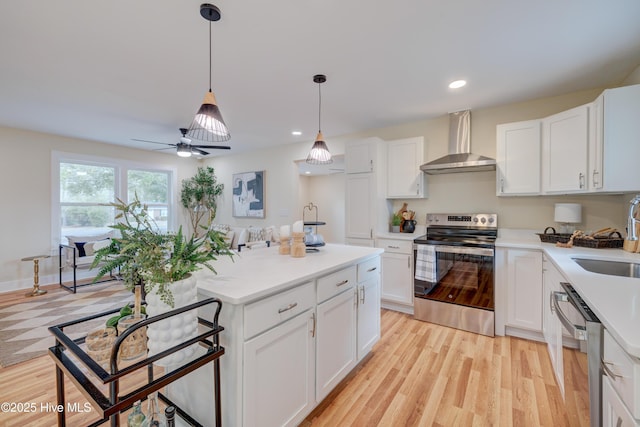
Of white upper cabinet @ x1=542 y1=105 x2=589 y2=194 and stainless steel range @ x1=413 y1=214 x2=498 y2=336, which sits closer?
white upper cabinet @ x1=542 y1=105 x2=589 y2=194

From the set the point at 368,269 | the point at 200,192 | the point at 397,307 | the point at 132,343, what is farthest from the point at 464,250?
the point at 200,192

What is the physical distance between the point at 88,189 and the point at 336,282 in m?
5.52

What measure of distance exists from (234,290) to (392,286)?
2.55 meters

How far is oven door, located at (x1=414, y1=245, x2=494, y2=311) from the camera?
8.83 feet

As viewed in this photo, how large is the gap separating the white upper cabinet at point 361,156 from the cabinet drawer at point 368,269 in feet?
5.39

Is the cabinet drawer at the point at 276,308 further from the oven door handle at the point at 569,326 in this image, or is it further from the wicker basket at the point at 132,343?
the oven door handle at the point at 569,326

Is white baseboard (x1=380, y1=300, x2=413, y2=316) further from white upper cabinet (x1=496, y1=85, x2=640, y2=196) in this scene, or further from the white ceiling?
the white ceiling

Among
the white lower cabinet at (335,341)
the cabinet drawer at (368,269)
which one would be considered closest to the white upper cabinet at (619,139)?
the cabinet drawer at (368,269)

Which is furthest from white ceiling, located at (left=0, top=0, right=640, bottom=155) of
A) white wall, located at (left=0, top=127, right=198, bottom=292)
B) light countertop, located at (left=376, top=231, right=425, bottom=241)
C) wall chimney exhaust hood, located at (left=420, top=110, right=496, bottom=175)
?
light countertop, located at (left=376, top=231, right=425, bottom=241)

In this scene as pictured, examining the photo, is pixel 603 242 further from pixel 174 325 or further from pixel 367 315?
pixel 174 325

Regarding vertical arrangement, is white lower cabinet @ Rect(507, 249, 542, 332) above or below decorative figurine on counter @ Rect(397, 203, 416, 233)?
below

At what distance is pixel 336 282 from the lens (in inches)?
70.1

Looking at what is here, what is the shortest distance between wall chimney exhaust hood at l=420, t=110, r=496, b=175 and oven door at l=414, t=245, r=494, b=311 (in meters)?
0.95

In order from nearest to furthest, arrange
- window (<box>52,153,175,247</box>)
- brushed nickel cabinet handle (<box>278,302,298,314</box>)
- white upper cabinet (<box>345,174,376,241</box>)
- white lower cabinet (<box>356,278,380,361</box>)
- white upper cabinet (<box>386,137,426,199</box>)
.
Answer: brushed nickel cabinet handle (<box>278,302,298,314</box>), white lower cabinet (<box>356,278,380,361</box>), white upper cabinet (<box>386,137,426,199</box>), white upper cabinet (<box>345,174,376,241</box>), window (<box>52,153,175,247</box>)
